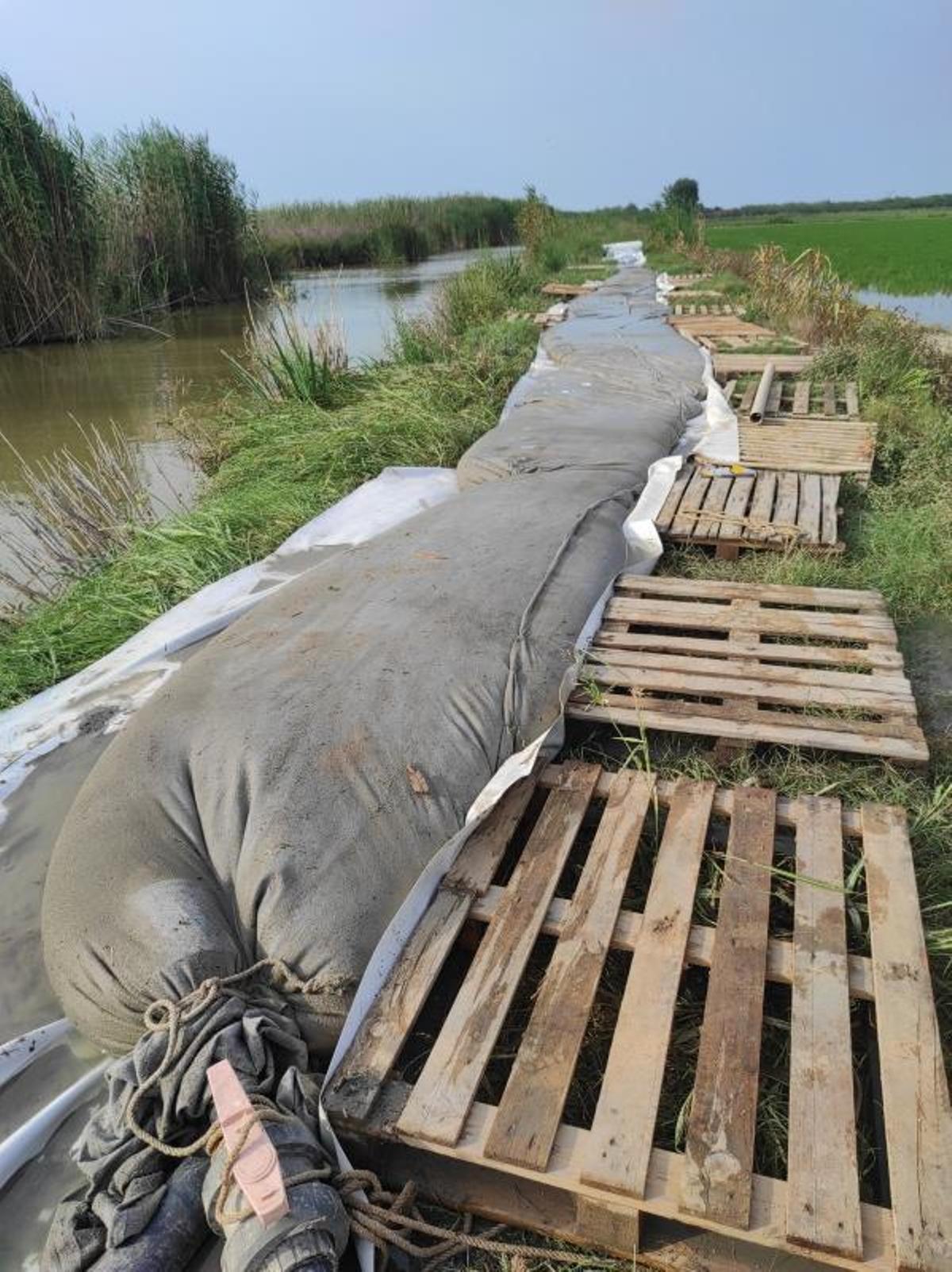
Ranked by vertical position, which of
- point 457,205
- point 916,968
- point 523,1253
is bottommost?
point 523,1253

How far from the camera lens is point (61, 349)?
34.4 ft

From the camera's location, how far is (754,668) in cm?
249

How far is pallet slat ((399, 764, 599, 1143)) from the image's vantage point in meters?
1.38

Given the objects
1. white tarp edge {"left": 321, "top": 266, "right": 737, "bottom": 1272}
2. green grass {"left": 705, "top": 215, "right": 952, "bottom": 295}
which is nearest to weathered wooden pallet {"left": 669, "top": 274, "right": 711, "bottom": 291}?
green grass {"left": 705, "top": 215, "right": 952, "bottom": 295}

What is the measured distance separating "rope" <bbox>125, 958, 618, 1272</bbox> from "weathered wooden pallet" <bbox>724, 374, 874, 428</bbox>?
15.1 feet

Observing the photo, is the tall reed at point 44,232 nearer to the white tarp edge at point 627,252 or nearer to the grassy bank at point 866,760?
the white tarp edge at point 627,252

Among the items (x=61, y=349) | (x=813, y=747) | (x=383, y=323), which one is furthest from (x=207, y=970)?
(x=61, y=349)

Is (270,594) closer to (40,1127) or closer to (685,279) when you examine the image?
(40,1127)

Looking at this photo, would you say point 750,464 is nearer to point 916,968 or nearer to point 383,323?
point 916,968

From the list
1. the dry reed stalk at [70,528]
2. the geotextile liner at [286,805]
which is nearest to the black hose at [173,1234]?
the geotextile liner at [286,805]

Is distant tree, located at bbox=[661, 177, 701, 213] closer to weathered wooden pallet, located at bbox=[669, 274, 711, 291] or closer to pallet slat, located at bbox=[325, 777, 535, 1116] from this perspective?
weathered wooden pallet, located at bbox=[669, 274, 711, 291]

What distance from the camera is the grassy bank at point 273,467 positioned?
10.6 ft

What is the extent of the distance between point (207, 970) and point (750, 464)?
11.9ft

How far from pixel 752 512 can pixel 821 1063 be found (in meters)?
2.56
